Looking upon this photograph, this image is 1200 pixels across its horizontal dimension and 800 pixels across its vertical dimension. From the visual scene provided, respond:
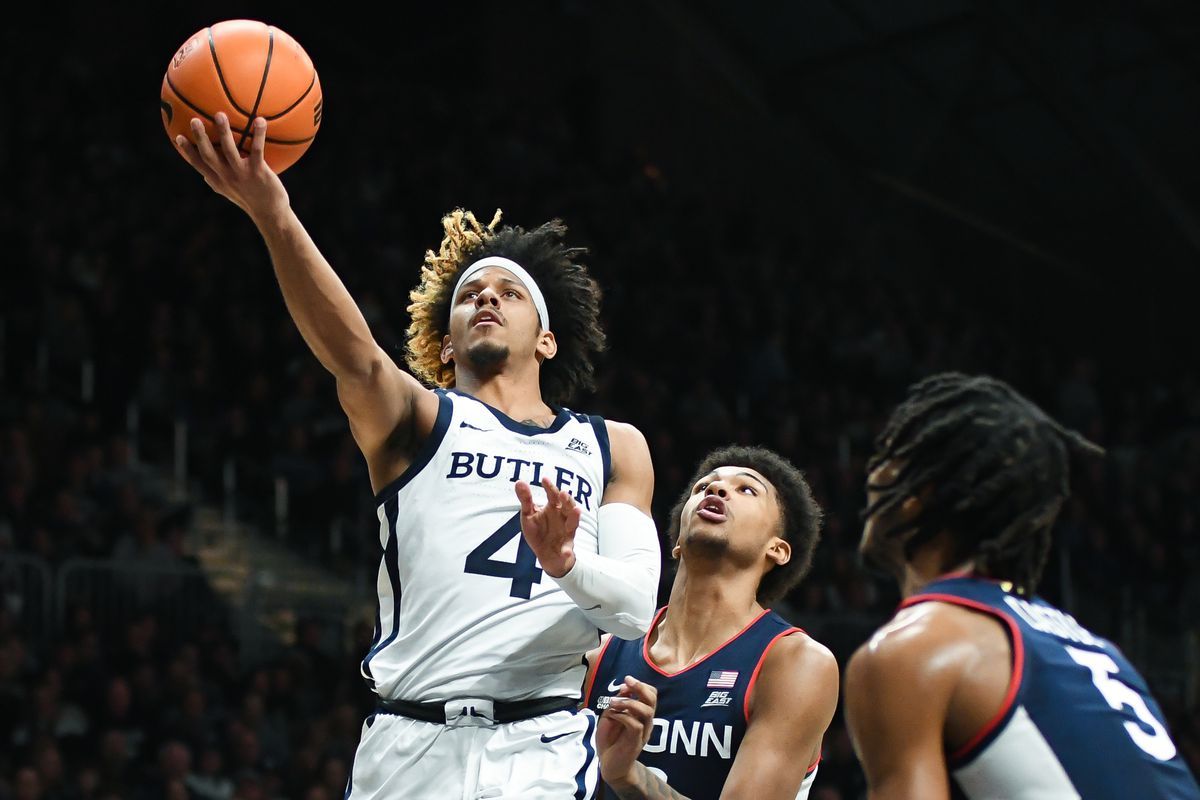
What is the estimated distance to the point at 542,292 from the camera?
4.81 meters

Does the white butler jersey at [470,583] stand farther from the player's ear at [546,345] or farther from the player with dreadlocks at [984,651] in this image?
the player with dreadlocks at [984,651]

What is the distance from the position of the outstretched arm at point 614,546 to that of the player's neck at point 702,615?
0.35 meters

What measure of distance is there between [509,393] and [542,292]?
1.63ft

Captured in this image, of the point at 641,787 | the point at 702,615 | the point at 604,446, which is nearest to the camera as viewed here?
the point at 641,787

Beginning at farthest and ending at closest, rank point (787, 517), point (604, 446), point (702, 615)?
point (787, 517), point (702, 615), point (604, 446)

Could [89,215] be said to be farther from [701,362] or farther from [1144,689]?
[1144,689]

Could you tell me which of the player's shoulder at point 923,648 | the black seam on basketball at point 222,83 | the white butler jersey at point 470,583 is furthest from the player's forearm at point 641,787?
the black seam on basketball at point 222,83

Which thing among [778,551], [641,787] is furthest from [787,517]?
[641,787]

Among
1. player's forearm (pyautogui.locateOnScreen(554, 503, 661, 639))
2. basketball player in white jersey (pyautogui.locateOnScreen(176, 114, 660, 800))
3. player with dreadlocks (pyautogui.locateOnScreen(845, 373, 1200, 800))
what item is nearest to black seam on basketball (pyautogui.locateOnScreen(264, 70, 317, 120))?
basketball player in white jersey (pyautogui.locateOnScreen(176, 114, 660, 800))

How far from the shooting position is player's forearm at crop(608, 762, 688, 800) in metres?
3.85

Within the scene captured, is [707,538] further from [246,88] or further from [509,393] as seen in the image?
[246,88]

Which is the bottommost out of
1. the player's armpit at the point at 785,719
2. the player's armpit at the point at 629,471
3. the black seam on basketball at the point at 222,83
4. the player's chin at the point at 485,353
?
the player's armpit at the point at 785,719

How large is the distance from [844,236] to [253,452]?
10.9 meters

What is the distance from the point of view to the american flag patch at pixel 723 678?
4.31 m
